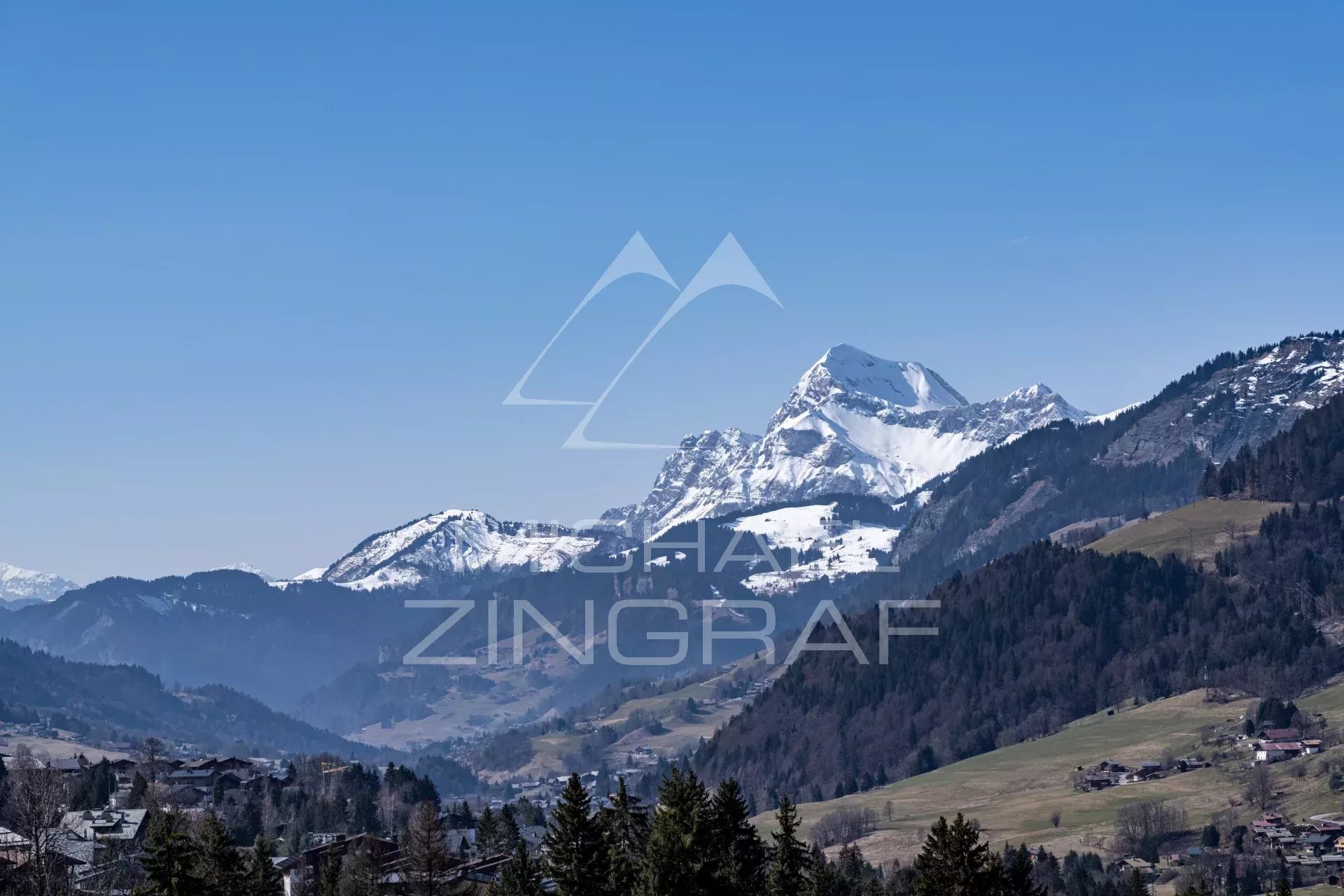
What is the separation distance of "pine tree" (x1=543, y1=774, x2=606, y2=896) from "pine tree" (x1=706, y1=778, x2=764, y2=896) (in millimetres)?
6661

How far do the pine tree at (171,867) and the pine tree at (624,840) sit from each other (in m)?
21.2

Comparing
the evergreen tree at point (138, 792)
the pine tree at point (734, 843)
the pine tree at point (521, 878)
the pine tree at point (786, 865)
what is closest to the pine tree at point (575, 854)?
the pine tree at point (521, 878)

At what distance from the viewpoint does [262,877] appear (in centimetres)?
10025

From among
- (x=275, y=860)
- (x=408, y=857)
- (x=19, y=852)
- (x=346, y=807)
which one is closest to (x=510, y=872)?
(x=408, y=857)

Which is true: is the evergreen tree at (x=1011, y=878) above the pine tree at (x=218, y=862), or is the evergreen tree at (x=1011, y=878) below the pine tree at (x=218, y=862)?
below

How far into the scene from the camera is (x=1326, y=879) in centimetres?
19288

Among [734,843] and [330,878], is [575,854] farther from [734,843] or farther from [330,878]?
[330,878]

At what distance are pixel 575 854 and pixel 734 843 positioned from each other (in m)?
12.7

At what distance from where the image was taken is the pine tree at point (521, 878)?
309 ft

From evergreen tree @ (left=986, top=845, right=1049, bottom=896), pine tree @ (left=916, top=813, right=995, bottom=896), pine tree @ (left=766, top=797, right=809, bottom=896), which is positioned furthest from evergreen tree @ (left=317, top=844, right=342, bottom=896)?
evergreen tree @ (left=986, top=845, right=1049, bottom=896)

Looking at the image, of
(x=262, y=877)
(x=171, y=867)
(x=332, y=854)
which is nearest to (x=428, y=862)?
(x=262, y=877)

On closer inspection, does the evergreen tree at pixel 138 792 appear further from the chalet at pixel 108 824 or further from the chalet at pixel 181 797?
the chalet at pixel 108 824

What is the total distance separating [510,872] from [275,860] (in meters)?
62.1

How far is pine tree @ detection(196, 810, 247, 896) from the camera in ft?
302
